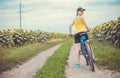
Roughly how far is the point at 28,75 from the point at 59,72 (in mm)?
1035

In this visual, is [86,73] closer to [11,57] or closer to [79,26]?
[79,26]

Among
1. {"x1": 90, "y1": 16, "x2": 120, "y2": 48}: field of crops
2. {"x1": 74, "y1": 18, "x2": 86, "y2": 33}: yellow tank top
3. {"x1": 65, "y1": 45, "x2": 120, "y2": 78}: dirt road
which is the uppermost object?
{"x1": 74, "y1": 18, "x2": 86, "y2": 33}: yellow tank top

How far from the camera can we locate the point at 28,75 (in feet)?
34.4

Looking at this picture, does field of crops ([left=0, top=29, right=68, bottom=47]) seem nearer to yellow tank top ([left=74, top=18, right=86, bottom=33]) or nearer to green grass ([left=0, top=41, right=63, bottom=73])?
green grass ([left=0, top=41, right=63, bottom=73])

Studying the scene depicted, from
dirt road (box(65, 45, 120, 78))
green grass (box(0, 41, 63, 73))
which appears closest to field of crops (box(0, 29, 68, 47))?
green grass (box(0, 41, 63, 73))

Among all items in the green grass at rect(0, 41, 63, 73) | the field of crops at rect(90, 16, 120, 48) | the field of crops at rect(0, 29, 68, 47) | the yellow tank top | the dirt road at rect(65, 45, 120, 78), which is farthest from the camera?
the field of crops at rect(0, 29, 68, 47)

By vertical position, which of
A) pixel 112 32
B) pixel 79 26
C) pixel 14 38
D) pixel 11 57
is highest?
pixel 79 26

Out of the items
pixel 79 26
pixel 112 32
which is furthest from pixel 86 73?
pixel 112 32

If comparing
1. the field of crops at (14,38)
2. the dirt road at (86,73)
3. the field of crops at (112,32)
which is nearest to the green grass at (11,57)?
the dirt road at (86,73)

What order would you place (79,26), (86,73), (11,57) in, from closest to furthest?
(86,73)
(79,26)
(11,57)

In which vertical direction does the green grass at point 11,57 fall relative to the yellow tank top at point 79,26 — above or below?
below

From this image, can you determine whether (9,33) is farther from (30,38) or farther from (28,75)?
(28,75)

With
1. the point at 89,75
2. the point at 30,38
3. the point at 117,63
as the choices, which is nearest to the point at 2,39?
the point at 30,38

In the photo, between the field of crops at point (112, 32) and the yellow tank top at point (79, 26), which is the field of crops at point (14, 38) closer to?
the field of crops at point (112, 32)
